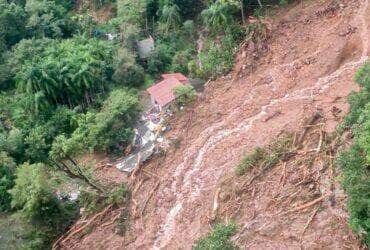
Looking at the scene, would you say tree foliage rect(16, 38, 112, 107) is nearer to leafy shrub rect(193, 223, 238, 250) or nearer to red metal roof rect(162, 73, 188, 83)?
red metal roof rect(162, 73, 188, 83)

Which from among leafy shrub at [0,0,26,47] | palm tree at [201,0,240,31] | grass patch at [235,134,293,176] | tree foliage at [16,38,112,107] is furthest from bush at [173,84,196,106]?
leafy shrub at [0,0,26,47]

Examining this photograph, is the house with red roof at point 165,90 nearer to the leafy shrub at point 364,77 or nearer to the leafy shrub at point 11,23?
the leafy shrub at point 364,77

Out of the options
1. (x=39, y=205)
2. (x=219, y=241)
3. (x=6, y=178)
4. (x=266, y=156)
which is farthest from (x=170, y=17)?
(x=219, y=241)

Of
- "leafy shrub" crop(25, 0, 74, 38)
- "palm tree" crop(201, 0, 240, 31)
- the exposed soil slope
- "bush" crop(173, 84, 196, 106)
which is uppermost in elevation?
"leafy shrub" crop(25, 0, 74, 38)

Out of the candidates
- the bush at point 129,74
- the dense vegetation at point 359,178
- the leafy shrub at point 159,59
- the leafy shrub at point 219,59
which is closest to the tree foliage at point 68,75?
the bush at point 129,74

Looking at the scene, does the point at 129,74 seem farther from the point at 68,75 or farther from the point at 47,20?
the point at 47,20

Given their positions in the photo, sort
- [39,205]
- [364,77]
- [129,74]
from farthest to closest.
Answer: [129,74]
[39,205]
[364,77]

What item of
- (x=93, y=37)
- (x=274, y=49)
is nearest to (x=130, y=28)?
(x=93, y=37)

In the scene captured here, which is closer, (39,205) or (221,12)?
(39,205)
